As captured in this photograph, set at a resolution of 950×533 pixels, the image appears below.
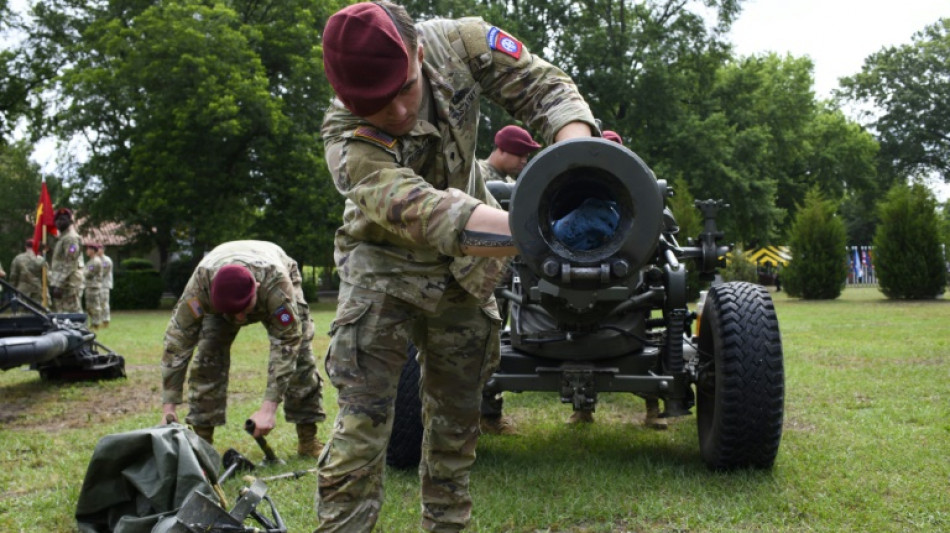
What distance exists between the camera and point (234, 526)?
310 cm

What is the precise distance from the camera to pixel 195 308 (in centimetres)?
506

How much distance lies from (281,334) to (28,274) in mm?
13679

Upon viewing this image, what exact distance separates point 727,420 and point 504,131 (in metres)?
2.87

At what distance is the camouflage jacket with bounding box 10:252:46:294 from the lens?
16562mm

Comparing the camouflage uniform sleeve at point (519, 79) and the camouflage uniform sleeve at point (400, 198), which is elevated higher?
the camouflage uniform sleeve at point (519, 79)

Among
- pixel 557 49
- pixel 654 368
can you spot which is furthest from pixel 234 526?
pixel 557 49

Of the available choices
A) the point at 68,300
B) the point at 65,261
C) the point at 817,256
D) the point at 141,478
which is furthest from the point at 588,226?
the point at 817,256

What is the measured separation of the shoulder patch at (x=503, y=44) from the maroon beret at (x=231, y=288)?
2.51 metres

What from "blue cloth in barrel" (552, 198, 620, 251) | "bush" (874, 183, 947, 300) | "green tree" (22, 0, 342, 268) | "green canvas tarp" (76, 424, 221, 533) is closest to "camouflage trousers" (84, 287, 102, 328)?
"green tree" (22, 0, 342, 268)

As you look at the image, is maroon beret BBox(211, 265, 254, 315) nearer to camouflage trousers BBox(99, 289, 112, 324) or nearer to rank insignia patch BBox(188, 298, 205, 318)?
rank insignia patch BBox(188, 298, 205, 318)

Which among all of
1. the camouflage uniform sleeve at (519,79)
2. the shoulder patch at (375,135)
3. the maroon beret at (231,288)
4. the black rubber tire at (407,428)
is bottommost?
the black rubber tire at (407,428)

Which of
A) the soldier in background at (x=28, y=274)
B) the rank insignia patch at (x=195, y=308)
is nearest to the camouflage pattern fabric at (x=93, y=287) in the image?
the soldier in background at (x=28, y=274)

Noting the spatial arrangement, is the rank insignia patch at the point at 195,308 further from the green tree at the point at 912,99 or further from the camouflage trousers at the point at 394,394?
the green tree at the point at 912,99

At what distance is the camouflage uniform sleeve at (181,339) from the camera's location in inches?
196
